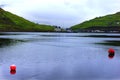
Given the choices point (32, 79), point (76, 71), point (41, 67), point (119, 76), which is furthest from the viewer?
point (41, 67)

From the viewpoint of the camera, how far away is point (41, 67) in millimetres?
47719

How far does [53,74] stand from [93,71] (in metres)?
7.21

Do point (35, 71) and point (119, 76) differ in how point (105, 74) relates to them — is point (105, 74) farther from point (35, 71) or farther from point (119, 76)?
point (35, 71)

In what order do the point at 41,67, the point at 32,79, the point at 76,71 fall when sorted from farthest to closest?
1. the point at 41,67
2. the point at 76,71
3. the point at 32,79

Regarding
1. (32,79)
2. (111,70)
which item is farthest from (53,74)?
(111,70)

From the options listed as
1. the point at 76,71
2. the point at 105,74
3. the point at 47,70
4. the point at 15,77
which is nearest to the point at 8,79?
the point at 15,77

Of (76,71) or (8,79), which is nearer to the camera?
(8,79)

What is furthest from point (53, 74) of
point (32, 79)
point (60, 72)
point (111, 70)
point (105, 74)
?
point (111, 70)

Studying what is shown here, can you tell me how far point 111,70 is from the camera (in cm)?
4678

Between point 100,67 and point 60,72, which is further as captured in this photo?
point 100,67

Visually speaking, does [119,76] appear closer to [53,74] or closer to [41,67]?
[53,74]

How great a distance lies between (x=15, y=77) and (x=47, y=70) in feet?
23.3

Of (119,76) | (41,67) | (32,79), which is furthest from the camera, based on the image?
(41,67)

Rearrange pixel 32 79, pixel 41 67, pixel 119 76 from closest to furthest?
pixel 32 79
pixel 119 76
pixel 41 67
